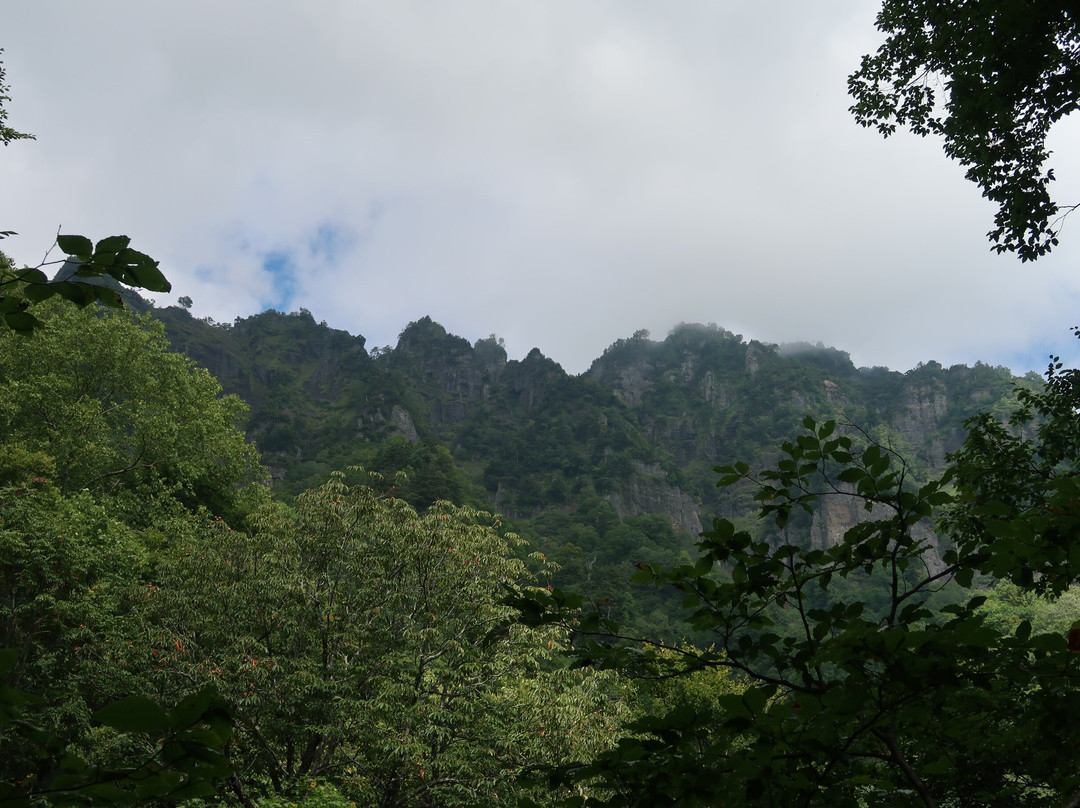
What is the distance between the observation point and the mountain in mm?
65750

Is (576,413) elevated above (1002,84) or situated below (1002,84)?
above

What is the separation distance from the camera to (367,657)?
10.1 metres

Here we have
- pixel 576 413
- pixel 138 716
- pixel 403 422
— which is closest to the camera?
pixel 138 716

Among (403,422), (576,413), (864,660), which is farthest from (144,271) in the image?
(576,413)

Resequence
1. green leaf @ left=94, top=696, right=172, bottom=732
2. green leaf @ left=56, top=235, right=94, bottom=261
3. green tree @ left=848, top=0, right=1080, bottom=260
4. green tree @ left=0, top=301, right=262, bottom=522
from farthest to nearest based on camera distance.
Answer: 1. green tree @ left=0, top=301, right=262, bottom=522
2. green tree @ left=848, top=0, right=1080, bottom=260
3. green leaf @ left=56, top=235, right=94, bottom=261
4. green leaf @ left=94, top=696, right=172, bottom=732

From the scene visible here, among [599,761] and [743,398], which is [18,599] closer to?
[599,761]

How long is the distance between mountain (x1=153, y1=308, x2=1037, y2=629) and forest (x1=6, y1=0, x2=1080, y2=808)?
1344 inches

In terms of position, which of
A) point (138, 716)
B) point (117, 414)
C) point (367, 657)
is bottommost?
point (367, 657)

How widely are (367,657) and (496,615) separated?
80.9 inches

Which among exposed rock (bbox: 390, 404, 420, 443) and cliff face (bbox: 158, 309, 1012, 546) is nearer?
exposed rock (bbox: 390, 404, 420, 443)

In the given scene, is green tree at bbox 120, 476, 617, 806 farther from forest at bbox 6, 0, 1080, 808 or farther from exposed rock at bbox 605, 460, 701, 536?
exposed rock at bbox 605, 460, 701, 536

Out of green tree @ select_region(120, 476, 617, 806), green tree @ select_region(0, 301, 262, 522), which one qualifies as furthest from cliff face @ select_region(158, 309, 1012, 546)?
green tree @ select_region(120, 476, 617, 806)

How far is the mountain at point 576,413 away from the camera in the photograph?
216ft

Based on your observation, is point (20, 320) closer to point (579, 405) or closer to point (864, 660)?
point (864, 660)
